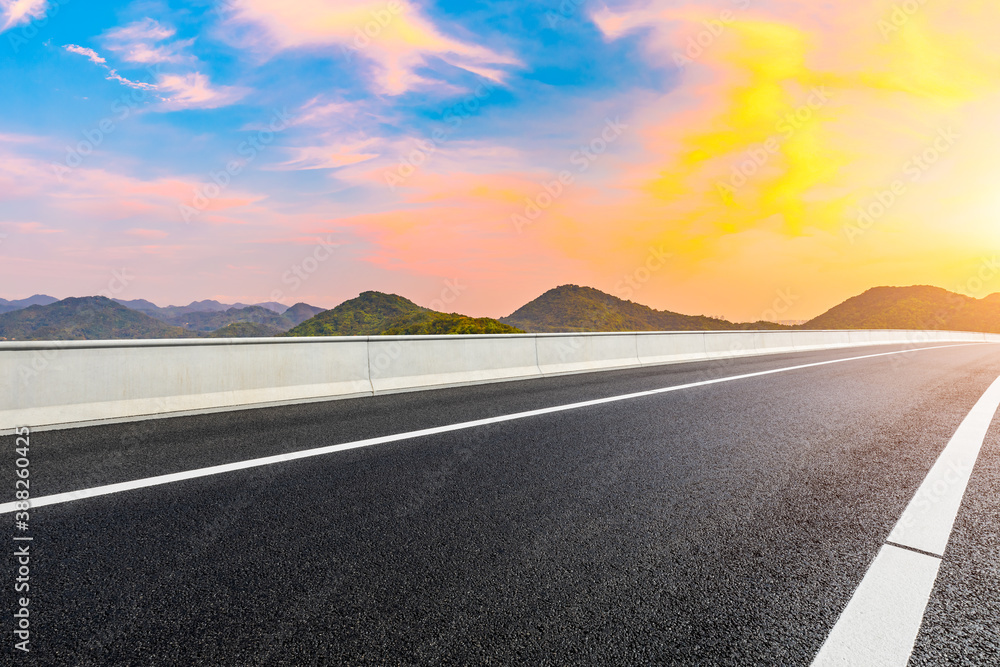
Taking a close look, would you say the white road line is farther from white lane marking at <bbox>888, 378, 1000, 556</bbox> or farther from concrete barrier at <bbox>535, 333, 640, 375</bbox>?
concrete barrier at <bbox>535, 333, 640, 375</bbox>

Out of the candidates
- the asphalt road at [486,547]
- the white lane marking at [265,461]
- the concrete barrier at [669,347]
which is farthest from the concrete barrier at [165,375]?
the concrete barrier at [669,347]

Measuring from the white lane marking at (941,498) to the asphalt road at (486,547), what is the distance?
0.27 ft

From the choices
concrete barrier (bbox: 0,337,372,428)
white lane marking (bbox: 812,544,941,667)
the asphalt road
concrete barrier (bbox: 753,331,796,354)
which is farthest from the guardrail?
concrete barrier (bbox: 753,331,796,354)

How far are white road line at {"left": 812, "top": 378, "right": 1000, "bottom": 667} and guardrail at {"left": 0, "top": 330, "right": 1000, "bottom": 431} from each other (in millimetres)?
7470

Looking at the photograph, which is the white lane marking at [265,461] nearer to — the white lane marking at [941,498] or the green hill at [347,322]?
the white lane marking at [941,498]

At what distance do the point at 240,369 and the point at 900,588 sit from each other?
7.94 meters

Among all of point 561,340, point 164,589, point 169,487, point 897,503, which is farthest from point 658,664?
point 561,340

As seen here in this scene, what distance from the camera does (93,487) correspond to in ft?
13.4

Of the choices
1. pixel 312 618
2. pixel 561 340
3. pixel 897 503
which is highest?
pixel 561 340

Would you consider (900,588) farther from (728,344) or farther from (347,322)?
(347,322)

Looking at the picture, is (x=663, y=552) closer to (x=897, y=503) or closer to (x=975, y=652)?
(x=975, y=652)

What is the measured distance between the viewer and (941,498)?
3.99m

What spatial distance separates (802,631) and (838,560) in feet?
2.95

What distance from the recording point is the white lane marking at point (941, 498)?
3.24 m
